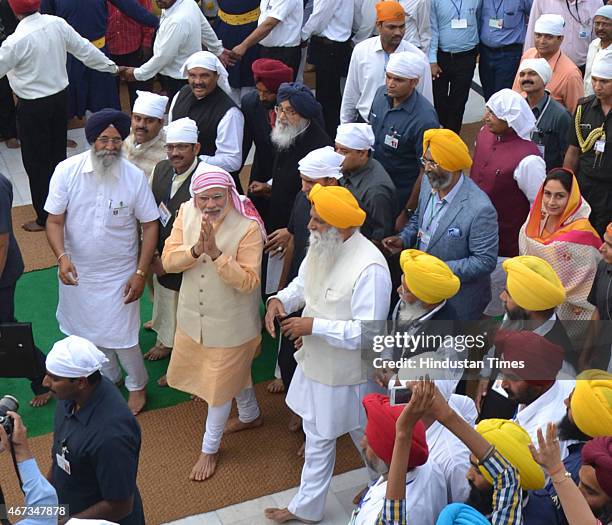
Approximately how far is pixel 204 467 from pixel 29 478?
1630 mm

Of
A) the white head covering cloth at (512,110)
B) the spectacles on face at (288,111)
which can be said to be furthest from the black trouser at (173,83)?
the white head covering cloth at (512,110)

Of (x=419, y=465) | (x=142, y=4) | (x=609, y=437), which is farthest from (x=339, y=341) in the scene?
(x=142, y=4)

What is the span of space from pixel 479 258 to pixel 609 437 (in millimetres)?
1705

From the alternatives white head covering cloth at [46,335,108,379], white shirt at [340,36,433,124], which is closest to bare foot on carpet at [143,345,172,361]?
white head covering cloth at [46,335,108,379]

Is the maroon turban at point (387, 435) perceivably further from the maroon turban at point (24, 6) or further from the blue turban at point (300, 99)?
the maroon turban at point (24, 6)

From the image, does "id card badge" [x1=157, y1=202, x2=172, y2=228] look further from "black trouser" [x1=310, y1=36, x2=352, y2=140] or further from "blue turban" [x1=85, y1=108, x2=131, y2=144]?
"black trouser" [x1=310, y1=36, x2=352, y2=140]

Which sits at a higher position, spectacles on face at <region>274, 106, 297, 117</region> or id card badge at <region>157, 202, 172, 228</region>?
spectacles on face at <region>274, 106, 297, 117</region>

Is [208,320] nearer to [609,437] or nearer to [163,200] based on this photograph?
[163,200]

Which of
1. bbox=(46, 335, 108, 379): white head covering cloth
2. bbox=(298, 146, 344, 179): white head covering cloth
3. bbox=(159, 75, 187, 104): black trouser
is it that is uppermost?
bbox=(298, 146, 344, 179): white head covering cloth

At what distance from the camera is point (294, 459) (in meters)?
5.04

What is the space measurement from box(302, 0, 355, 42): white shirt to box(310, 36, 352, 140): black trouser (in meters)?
0.07

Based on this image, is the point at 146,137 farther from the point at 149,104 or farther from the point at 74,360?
the point at 74,360

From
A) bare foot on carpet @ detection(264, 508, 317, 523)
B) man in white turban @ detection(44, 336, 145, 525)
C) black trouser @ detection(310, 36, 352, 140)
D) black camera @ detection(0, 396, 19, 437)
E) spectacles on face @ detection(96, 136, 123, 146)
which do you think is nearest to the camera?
black camera @ detection(0, 396, 19, 437)

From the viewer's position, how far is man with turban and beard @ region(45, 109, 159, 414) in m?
5.00
